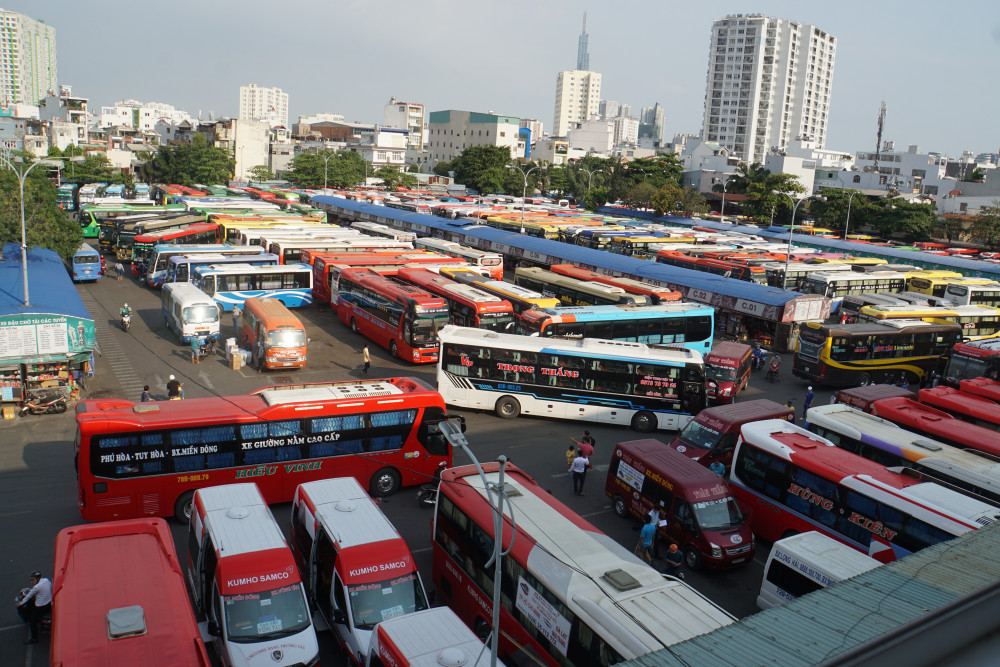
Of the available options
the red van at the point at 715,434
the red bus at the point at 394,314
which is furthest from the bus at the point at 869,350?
the red bus at the point at 394,314

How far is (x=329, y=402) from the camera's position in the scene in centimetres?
1473

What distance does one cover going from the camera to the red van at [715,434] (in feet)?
54.2

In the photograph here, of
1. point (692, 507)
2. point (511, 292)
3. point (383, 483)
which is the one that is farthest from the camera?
point (511, 292)

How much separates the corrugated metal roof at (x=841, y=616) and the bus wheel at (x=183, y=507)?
494 inches

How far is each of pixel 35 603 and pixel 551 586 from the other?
7.09 m

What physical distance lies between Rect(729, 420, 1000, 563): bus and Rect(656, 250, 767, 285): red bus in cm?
2417

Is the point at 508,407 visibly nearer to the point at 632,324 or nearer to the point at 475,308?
the point at 475,308

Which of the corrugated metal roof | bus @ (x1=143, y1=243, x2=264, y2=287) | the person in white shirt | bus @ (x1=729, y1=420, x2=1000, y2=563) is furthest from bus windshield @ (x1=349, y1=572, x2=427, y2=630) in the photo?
bus @ (x1=143, y1=243, x2=264, y2=287)

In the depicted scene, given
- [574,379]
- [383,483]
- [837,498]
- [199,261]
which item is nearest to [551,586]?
[837,498]

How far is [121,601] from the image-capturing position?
27.8 feet

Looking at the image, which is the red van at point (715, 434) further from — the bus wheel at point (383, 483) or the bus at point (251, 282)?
the bus at point (251, 282)

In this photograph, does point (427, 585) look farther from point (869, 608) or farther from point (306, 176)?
point (306, 176)

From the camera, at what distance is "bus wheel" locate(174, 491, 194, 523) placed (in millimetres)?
13688

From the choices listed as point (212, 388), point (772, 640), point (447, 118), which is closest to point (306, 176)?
point (447, 118)
